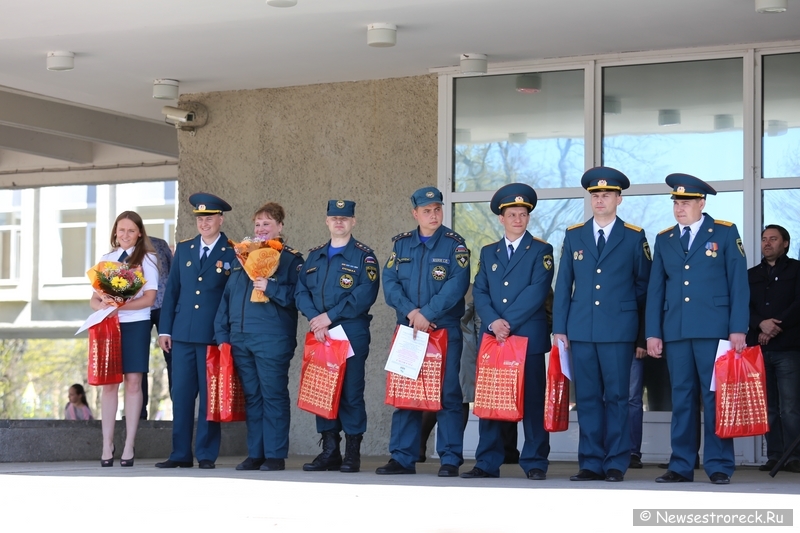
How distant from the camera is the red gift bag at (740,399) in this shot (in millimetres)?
6355

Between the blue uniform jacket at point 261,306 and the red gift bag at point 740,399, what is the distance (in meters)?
2.76

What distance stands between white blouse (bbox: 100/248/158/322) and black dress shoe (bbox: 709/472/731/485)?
3.78 metres

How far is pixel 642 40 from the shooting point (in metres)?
8.66

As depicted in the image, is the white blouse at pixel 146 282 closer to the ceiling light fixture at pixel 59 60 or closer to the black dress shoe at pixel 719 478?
the ceiling light fixture at pixel 59 60

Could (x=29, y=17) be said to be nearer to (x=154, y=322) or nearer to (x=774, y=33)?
(x=154, y=322)

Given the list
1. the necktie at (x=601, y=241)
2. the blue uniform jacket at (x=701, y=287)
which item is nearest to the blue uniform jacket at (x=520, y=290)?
the necktie at (x=601, y=241)

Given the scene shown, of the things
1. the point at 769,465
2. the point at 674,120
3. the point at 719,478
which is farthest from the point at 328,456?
the point at 674,120

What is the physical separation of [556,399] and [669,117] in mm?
3153

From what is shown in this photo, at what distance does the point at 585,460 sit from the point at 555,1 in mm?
3010

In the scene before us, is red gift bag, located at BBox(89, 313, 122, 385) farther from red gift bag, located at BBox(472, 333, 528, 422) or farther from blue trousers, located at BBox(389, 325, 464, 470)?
red gift bag, located at BBox(472, 333, 528, 422)

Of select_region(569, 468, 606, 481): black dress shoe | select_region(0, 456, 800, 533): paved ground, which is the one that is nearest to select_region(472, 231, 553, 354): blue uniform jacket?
select_region(569, 468, 606, 481): black dress shoe

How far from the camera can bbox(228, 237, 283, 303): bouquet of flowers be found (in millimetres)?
7348

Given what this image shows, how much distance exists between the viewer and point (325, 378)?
728 centimetres

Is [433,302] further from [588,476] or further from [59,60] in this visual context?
[59,60]
